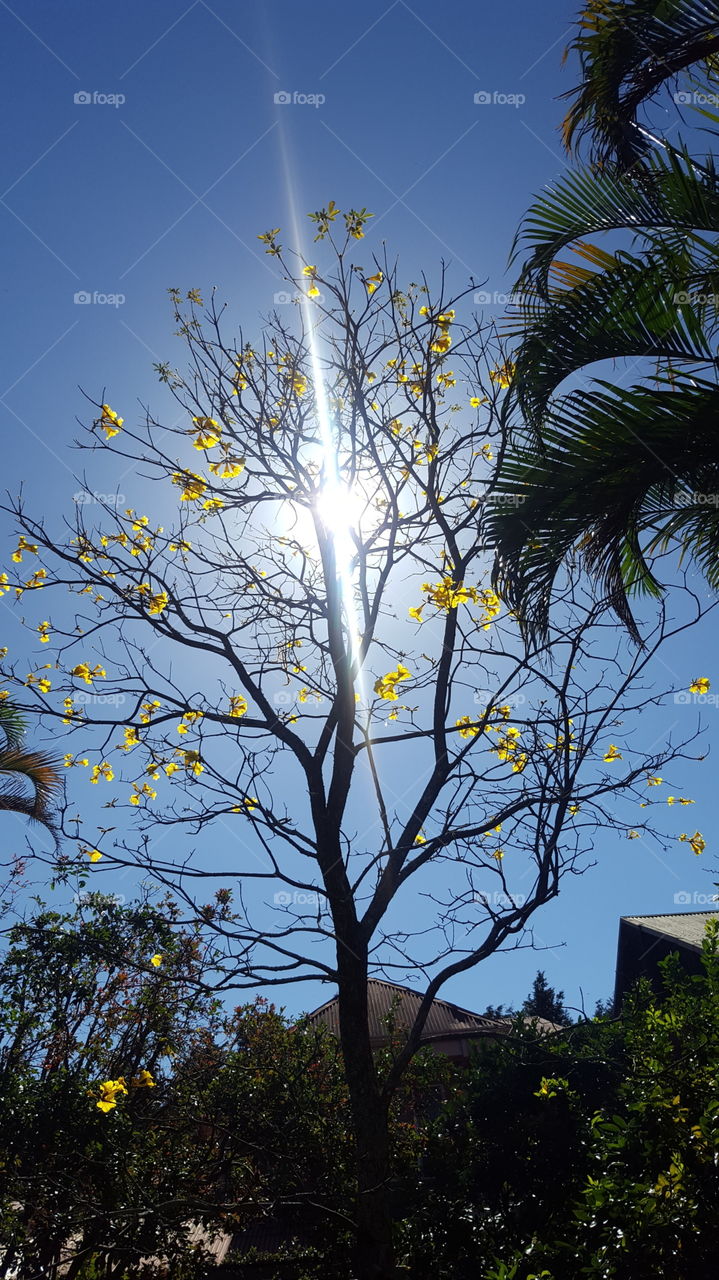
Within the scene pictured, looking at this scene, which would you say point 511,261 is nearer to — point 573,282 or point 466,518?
point 573,282

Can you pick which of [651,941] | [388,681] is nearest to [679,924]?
[651,941]

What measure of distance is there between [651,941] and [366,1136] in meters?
14.0

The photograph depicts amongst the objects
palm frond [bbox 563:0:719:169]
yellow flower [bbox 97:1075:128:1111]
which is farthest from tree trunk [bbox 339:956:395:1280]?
palm frond [bbox 563:0:719:169]

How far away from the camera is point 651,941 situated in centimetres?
1549

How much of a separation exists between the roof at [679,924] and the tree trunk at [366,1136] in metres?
10.6

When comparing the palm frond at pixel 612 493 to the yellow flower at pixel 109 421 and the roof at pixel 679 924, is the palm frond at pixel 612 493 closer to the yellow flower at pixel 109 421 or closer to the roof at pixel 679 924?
the yellow flower at pixel 109 421

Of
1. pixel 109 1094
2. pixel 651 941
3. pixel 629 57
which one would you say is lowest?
pixel 109 1094

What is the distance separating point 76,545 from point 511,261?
3140 mm

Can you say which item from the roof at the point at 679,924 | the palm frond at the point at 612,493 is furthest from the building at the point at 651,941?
the palm frond at the point at 612,493

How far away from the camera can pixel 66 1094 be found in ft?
22.0

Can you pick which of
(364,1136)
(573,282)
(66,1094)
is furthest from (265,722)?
(66,1094)

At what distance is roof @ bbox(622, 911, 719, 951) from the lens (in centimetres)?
1294

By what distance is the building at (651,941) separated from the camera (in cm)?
1366

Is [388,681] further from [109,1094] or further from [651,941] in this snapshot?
[651,941]
